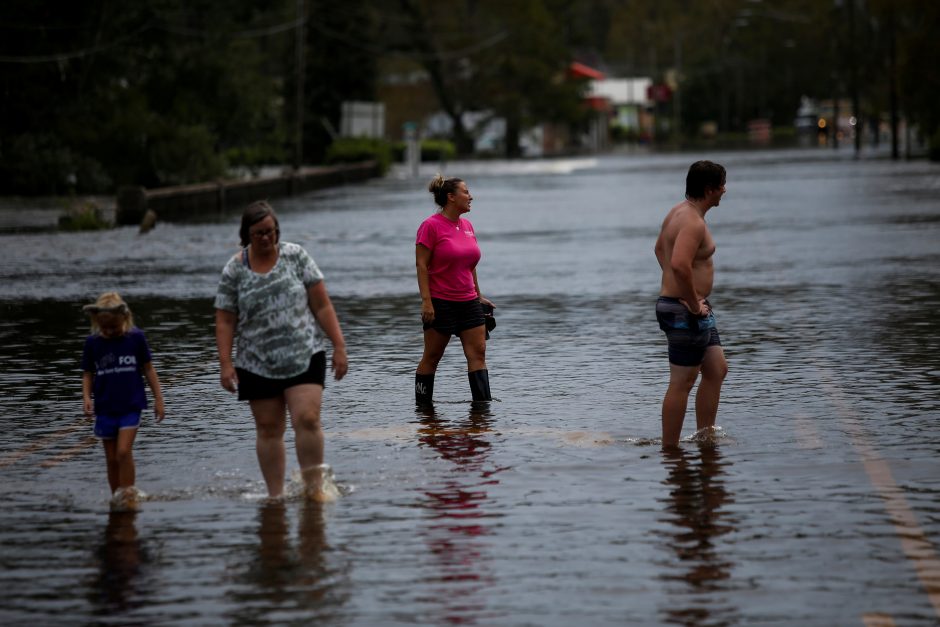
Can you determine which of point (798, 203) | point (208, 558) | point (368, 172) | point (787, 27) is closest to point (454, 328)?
point (208, 558)

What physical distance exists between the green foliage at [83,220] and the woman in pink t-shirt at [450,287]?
1000 inches

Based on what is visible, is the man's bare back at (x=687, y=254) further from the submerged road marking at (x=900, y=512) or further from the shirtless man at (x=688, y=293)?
the submerged road marking at (x=900, y=512)

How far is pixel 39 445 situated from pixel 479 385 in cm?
281

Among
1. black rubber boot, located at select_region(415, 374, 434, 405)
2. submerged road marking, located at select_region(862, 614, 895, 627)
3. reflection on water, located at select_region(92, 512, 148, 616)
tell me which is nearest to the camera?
submerged road marking, located at select_region(862, 614, 895, 627)

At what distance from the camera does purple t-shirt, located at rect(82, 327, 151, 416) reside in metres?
8.89

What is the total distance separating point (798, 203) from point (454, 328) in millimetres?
30944

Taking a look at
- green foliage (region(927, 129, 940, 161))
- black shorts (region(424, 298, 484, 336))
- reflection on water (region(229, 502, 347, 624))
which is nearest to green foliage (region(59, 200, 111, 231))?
black shorts (region(424, 298, 484, 336))

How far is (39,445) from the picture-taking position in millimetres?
11016

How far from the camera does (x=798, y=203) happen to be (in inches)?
1662

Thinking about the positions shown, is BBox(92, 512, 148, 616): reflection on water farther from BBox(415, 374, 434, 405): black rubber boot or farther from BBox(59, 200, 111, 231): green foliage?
BBox(59, 200, 111, 231): green foliage

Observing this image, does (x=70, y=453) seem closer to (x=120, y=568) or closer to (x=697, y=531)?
(x=120, y=568)

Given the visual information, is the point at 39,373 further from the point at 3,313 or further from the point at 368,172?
the point at 368,172

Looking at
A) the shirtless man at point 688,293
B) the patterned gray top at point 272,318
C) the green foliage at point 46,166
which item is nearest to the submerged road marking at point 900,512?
the shirtless man at point 688,293

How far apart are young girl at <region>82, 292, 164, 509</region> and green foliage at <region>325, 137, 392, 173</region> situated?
225 feet
